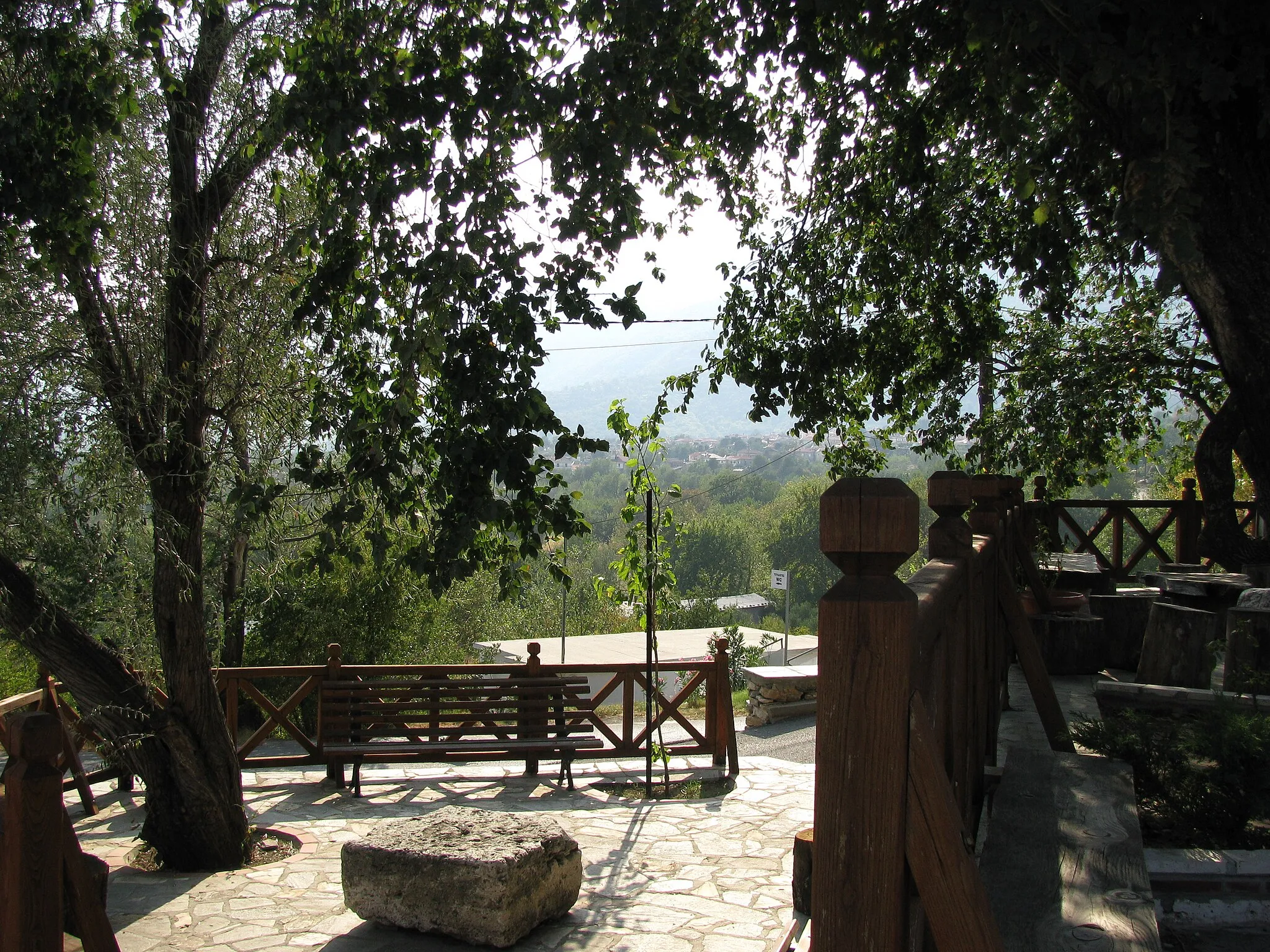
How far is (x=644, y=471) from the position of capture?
28.1 ft

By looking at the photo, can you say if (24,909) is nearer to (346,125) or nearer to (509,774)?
(346,125)

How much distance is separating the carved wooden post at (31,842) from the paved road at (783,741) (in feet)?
24.9

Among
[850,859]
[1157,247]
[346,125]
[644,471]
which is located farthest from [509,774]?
[850,859]

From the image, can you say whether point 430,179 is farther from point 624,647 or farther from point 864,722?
point 624,647

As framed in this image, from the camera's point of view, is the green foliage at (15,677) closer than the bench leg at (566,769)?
No

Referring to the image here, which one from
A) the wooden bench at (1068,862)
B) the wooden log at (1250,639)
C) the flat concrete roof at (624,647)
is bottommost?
the flat concrete roof at (624,647)

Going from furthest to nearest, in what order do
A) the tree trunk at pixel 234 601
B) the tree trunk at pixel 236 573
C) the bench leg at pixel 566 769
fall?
the bench leg at pixel 566 769 → the tree trunk at pixel 234 601 → the tree trunk at pixel 236 573

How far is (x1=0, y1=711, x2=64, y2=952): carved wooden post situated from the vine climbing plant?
19.4 feet

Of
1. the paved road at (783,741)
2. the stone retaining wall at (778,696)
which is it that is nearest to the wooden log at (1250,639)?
the paved road at (783,741)

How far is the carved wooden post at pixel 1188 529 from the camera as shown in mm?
11281

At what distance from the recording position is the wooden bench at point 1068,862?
6.86 feet

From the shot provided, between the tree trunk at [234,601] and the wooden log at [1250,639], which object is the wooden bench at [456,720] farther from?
the wooden log at [1250,639]

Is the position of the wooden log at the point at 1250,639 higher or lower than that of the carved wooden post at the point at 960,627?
lower

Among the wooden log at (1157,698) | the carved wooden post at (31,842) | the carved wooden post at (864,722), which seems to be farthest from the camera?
the wooden log at (1157,698)
